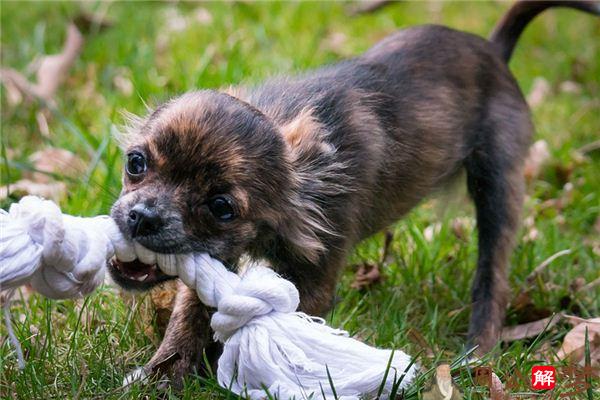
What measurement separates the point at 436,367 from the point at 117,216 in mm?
1171

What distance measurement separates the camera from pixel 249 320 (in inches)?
119

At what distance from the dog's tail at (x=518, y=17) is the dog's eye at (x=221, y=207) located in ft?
7.77

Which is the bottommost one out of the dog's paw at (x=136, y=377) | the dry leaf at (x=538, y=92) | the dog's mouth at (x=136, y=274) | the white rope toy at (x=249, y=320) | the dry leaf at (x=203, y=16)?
the dry leaf at (x=203, y=16)

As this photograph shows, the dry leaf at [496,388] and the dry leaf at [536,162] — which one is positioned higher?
the dry leaf at [496,388]

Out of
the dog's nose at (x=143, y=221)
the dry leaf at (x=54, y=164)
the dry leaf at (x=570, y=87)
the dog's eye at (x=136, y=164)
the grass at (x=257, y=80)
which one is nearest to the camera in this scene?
the dog's nose at (x=143, y=221)

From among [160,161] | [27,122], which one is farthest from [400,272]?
[27,122]

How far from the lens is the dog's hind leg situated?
4.56 metres

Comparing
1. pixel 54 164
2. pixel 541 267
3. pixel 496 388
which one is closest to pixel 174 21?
pixel 54 164

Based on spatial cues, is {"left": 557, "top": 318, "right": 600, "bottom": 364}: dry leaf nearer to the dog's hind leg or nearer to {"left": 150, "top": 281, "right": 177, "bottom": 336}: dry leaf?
the dog's hind leg

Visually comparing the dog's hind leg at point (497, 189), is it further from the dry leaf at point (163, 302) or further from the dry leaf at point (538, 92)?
the dry leaf at point (538, 92)

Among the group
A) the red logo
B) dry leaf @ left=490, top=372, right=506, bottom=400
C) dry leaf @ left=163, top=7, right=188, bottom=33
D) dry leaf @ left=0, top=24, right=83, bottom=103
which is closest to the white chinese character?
the red logo

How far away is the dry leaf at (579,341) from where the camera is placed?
3.84m

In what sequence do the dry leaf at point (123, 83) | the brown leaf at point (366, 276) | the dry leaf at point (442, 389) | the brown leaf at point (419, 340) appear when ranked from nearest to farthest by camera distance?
the dry leaf at point (442, 389) → the brown leaf at point (419, 340) → the brown leaf at point (366, 276) → the dry leaf at point (123, 83)

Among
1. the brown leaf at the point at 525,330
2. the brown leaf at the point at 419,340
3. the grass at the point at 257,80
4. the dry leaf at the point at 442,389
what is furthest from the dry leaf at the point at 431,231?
the dry leaf at the point at 442,389
